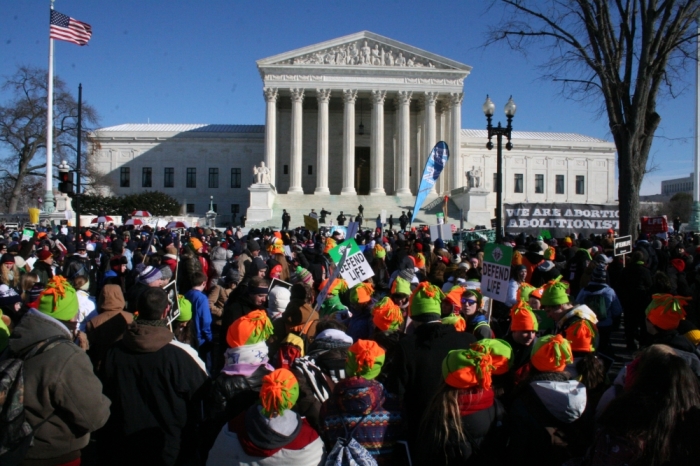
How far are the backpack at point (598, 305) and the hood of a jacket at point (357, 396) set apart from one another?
536 centimetres

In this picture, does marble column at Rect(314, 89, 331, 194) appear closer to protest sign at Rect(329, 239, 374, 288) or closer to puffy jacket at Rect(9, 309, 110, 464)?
protest sign at Rect(329, 239, 374, 288)

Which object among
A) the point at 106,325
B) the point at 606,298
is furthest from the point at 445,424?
the point at 606,298

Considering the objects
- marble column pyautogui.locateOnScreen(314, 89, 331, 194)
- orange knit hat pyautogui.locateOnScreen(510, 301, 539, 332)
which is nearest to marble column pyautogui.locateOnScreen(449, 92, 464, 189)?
marble column pyautogui.locateOnScreen(314, 89, 331, 194)

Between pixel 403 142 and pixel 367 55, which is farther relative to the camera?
pixel 367 55

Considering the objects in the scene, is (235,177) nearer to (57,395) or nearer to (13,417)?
(57,395)

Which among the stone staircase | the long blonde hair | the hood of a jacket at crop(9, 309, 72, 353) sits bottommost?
the long blonde hair

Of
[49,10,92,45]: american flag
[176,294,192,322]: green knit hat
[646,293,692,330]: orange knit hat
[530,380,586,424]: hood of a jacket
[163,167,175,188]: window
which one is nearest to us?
[530,380,586,424]: hood of a jacket

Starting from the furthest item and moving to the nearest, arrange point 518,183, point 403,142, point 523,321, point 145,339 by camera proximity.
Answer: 1. point 518,183
2. point 403,142
3. point 523,321
4. point 145,339

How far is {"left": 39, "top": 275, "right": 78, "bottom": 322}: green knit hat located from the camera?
4.53 meters

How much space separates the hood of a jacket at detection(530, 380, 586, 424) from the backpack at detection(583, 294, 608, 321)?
4.78m

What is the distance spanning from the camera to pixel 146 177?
6162cm

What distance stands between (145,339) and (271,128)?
4972 centimetres

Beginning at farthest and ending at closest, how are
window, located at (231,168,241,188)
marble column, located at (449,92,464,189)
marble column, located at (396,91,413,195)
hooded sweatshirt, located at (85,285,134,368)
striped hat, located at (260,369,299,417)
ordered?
window, located at (231,168,241,188) → marble column, located at (449,92,464,189) → marble column, located at (396,91,413,195) → hooded sweatshirt, located at (85,285,134,368) → striped hat, located at (260,369,299,417)

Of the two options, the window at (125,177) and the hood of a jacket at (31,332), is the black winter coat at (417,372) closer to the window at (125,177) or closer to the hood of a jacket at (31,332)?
the hood of a jacket at (31,332)
